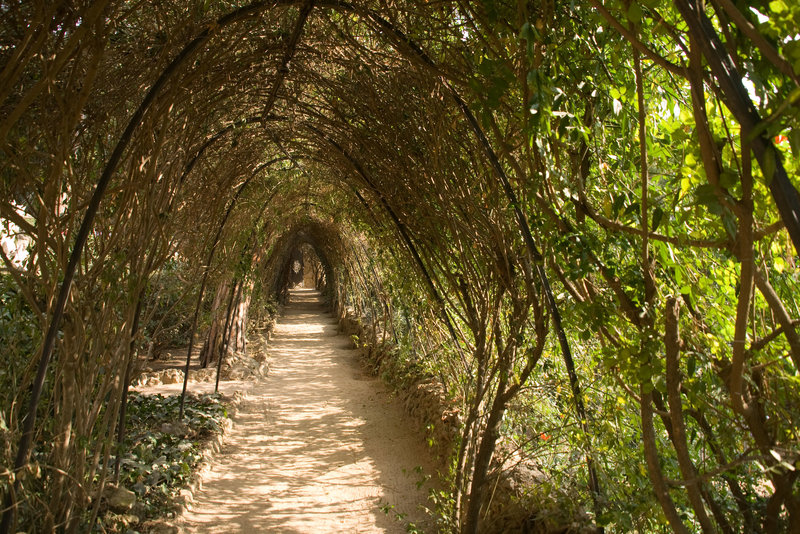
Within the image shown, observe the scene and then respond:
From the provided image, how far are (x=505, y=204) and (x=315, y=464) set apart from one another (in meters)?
2.99

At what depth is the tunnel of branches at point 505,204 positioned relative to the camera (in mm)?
1115

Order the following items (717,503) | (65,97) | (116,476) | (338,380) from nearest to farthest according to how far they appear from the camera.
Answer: (717,503)
(65,97)
(116,476)
(338,380)

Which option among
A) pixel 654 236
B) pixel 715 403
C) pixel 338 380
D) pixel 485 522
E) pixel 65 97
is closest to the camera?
pixel 654 236

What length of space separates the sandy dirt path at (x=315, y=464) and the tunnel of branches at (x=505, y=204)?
793mm

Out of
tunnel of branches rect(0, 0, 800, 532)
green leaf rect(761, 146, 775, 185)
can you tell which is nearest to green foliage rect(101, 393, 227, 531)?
tunnel of branches rect(0, 0, 800, 532)

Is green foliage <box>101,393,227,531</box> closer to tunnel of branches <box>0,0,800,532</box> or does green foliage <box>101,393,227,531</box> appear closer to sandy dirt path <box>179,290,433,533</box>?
sandy dirt path <box>179,290,433,533</box>

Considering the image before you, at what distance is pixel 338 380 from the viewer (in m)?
7.45

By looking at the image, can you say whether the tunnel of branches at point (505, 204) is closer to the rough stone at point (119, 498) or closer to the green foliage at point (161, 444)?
the rough stone at point (119, 498)

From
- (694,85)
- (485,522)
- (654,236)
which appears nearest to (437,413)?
(485,522)

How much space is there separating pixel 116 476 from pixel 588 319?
299cm

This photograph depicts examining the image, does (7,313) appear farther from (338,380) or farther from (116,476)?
(338,380)

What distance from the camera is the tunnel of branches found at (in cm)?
112

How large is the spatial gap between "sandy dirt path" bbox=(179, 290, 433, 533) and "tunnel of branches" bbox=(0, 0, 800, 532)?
79cm

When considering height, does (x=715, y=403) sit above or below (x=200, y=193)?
below
